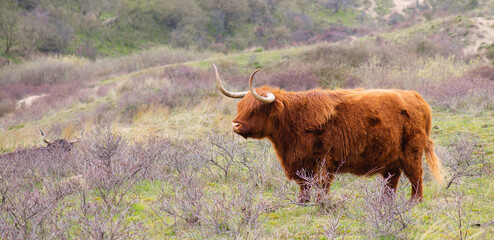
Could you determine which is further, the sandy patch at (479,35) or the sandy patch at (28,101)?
the sandy patch at (479,35)

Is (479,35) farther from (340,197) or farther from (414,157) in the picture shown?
(340,197)

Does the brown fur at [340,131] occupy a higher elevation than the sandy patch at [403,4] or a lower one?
higher

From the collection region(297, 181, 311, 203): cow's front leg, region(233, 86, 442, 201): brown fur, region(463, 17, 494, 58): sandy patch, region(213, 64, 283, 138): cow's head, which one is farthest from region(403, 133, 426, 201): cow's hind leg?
region(463, 17, 494, 58): sandy patch

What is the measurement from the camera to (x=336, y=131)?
3.71 m

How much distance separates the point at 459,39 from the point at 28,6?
35.0 meters

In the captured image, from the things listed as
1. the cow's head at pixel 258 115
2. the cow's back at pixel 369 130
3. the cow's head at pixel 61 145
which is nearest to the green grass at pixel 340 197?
the cow's back at pixel 369 130

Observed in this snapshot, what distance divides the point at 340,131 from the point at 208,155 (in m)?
2.73

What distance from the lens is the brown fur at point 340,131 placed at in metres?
3.70

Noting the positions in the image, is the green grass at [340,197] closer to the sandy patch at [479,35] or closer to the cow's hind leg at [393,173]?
the cow's hind leg at [393,173]

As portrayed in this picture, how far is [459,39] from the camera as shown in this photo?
69.0ft

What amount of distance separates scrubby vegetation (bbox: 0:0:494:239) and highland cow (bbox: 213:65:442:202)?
26 centimetres

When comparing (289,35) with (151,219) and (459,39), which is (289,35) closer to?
(459,39)

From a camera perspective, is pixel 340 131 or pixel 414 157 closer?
pixel 340 131

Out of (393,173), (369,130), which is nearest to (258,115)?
(369,130)
